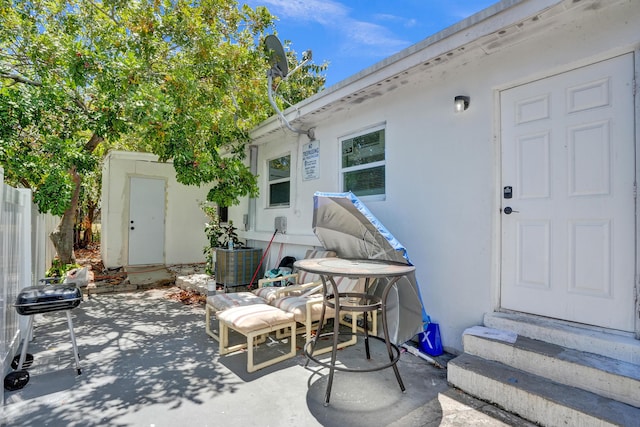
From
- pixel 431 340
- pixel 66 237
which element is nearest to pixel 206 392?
pixel 431 340

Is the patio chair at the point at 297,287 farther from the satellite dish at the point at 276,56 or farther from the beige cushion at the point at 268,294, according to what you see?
the satellite dish at the point at 276,56

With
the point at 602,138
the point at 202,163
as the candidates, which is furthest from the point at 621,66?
the point at 202,163

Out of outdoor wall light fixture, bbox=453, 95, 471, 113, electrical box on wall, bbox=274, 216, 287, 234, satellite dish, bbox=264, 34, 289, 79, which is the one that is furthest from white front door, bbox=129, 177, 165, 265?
outdoor wall light fixture, bbox=453, 95, 471, 113

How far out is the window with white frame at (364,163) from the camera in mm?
4434

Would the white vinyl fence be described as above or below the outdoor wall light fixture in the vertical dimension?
below

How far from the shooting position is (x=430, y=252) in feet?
12.1

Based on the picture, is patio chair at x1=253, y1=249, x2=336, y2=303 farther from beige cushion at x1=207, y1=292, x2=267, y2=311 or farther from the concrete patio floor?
the concrete patio floor

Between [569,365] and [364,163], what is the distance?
3.19 m

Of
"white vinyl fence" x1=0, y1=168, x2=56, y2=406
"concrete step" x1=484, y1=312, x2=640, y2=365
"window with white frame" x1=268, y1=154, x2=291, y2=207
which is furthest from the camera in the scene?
"window with white frame" x1=268, y1=154, x2=291, y2=207

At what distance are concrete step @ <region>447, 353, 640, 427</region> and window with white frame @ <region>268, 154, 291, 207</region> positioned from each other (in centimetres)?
451

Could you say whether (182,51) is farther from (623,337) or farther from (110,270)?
(623,337)

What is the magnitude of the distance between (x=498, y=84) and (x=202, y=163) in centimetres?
413

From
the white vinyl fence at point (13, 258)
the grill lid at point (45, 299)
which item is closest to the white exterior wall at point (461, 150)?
the grill lid at point (45, 299)

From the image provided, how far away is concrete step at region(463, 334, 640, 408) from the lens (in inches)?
84.0
